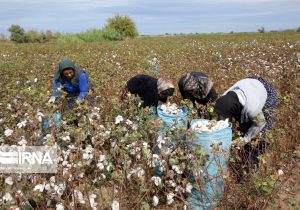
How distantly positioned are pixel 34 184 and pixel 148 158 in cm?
79

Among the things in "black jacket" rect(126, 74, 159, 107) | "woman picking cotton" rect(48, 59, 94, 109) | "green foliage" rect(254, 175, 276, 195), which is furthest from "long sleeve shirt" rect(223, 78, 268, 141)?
"woman picking cotton" rect(48, 59, 94, 109)

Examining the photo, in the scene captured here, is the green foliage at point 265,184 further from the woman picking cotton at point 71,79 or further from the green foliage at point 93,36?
the green foliage at point 93,36

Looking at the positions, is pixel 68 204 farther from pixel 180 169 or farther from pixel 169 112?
pixel 169 112

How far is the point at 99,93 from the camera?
203 inches

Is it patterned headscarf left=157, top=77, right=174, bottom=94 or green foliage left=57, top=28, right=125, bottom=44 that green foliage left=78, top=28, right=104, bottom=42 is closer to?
green foliage left=57, top=28, right=125, bottom=44

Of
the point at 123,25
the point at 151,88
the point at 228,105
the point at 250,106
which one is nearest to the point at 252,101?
the point at 250,106

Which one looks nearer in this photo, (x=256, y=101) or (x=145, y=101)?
(x=256, y=101)

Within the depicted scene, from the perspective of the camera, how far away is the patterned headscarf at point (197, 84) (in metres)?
3.13

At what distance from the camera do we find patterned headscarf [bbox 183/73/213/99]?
3.13 meters

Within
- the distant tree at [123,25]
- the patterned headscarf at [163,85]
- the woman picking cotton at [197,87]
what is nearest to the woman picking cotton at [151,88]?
the patterned headscarf at [163,85]

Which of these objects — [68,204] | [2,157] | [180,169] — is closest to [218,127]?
[180,169]

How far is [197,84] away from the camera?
124 inches

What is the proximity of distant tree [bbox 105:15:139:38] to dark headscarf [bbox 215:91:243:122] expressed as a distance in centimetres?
2916

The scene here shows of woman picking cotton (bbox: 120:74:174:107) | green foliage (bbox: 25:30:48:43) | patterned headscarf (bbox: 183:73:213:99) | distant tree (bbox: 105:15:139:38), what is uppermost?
distant tree (bbox: 105:15:139:38)
